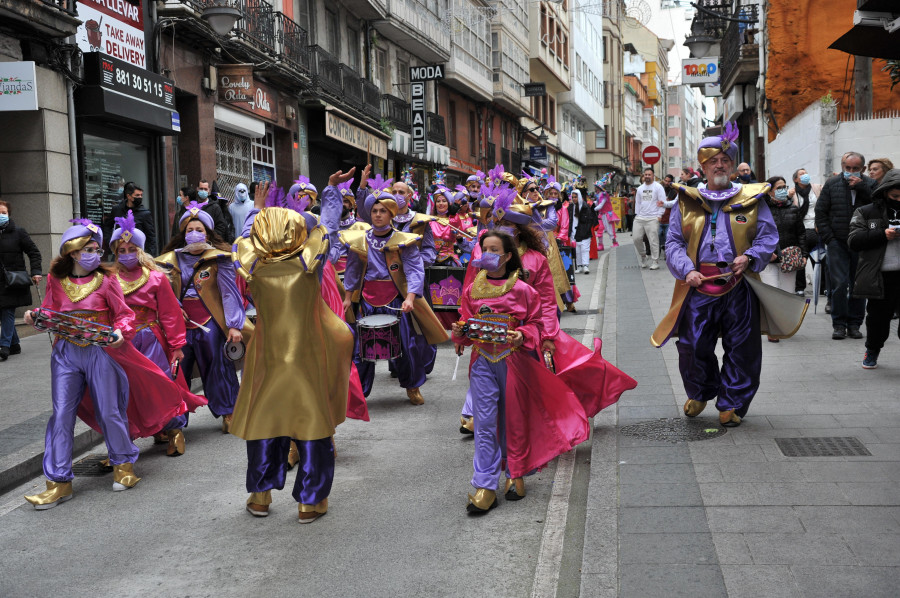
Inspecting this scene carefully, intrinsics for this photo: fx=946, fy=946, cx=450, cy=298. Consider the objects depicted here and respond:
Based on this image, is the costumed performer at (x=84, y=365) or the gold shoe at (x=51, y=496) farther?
the costumed performer at (x=84, y=365)

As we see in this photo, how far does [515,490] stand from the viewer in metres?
5.46

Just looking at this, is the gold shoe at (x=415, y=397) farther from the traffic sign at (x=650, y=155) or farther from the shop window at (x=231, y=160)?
the traffic sign at (x=650, y=155)

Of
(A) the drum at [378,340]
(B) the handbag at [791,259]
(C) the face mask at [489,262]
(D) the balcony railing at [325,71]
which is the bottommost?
(A) the drum at [378,340]

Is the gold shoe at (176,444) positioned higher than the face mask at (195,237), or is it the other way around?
the face mask at (195,237)

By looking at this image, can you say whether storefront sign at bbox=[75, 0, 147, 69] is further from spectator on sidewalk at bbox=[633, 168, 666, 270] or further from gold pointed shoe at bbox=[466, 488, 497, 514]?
gold pointed shoe at bbox=[466, 488, 497, 514]

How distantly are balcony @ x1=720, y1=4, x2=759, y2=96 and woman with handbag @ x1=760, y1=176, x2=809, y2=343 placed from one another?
49.5 ft

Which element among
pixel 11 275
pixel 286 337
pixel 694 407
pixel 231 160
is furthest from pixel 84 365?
pixel 231 160

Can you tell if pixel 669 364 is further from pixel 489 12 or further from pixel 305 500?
pixel 489 12

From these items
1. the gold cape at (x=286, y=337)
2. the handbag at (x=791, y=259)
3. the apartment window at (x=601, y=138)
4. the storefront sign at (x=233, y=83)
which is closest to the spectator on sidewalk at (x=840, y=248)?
the handbag at (x=791, y=259)

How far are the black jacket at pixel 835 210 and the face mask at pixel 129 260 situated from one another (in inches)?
283

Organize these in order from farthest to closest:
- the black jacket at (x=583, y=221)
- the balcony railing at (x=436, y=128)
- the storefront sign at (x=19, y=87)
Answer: the balcony railing at (x=436, y=128), the black jacket at (x=583, y=221), the storefront sign at (x=19, y=87)

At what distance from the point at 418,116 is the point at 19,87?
19.7 meters

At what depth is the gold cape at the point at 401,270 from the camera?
321 inches

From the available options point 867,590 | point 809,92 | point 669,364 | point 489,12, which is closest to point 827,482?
point 867,590
